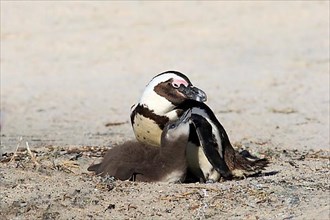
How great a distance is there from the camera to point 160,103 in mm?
6418

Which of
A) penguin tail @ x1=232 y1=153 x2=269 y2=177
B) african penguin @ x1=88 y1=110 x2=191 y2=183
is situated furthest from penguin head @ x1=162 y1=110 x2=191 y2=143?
penguin tail @ x1=232 y1=153 x2=269 y2=177

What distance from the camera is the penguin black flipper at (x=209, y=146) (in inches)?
242

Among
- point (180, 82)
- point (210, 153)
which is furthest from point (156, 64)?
point (210, 153)

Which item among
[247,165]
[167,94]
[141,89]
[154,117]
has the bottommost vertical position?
[141,89]

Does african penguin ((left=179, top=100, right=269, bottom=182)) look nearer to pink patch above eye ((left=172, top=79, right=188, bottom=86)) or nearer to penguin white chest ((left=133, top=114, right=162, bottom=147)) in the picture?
pink patch above eye ((left=172, top=79, right=188, bottom=86))

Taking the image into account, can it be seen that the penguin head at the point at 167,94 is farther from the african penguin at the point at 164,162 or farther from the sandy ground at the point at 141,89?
the sandy ground at the point at 141,89

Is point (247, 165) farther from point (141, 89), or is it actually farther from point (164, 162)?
point (141, 89)

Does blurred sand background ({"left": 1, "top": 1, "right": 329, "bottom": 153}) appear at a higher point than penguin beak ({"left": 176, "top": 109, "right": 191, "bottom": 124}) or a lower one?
lower

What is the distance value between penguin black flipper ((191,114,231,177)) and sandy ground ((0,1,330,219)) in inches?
6.3

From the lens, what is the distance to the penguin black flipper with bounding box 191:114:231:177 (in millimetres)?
6137

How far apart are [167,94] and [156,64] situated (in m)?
8.27

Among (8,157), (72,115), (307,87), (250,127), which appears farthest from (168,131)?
(307,87)

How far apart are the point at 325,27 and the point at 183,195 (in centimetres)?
1132

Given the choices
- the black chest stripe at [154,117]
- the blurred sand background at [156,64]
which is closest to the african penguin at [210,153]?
the black chest stripe at [154,117]
